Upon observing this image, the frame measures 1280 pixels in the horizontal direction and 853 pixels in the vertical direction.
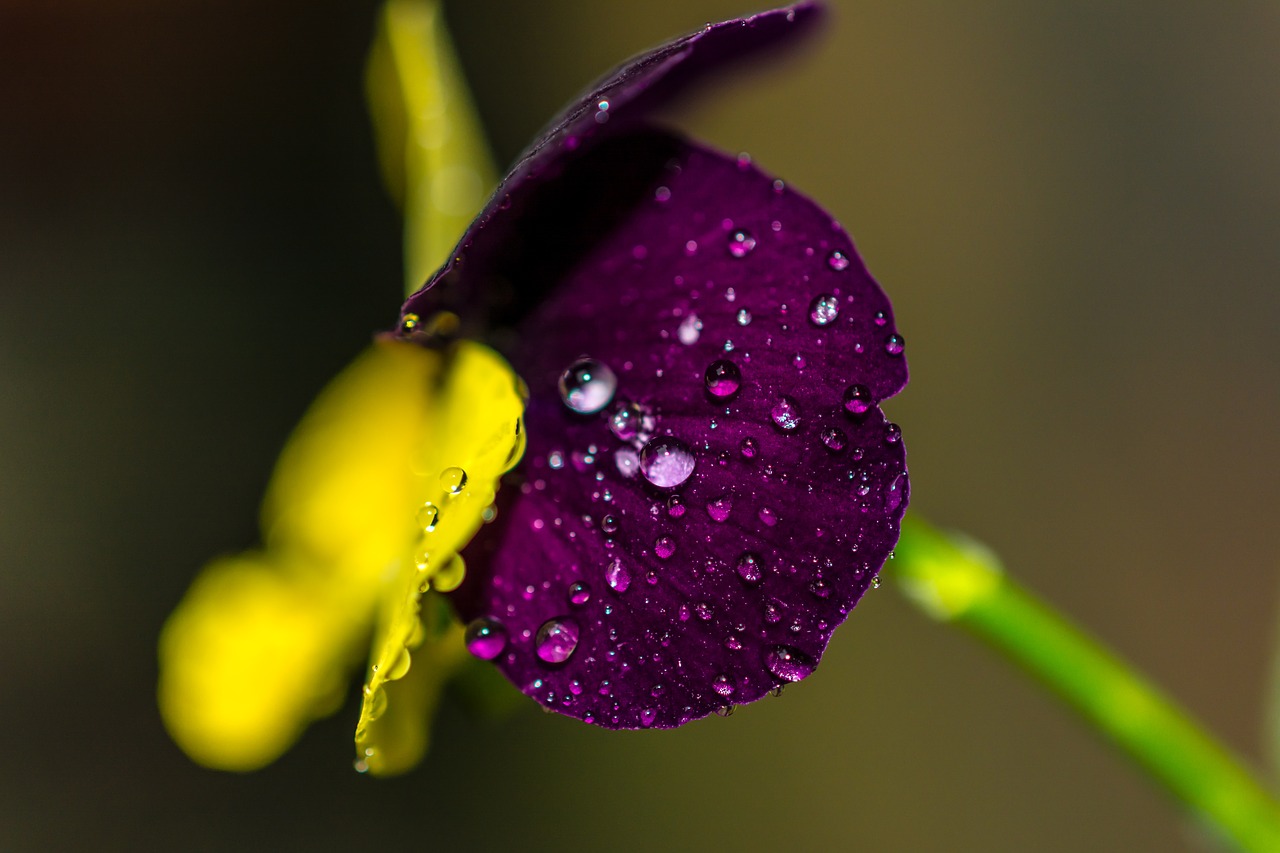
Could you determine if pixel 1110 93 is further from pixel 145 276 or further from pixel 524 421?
pixel 145 276

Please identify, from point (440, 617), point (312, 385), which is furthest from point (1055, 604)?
point (440, 617)

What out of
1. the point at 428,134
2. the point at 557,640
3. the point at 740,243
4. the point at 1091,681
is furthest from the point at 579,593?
the point at 428,134

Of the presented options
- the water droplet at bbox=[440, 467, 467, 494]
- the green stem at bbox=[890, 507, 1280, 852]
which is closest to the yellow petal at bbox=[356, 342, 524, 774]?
the water droplet at bbox=[440, 467, 467, 494]

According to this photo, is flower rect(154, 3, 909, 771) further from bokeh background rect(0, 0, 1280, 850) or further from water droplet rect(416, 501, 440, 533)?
bokeh background rect(0, 0, 1280, 850)

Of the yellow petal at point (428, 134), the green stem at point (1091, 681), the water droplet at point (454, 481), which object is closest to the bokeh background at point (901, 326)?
the yellow petal at point (428, 134)

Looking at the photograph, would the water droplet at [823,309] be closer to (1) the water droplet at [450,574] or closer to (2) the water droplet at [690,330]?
(2) the water droplet at [690,330]
